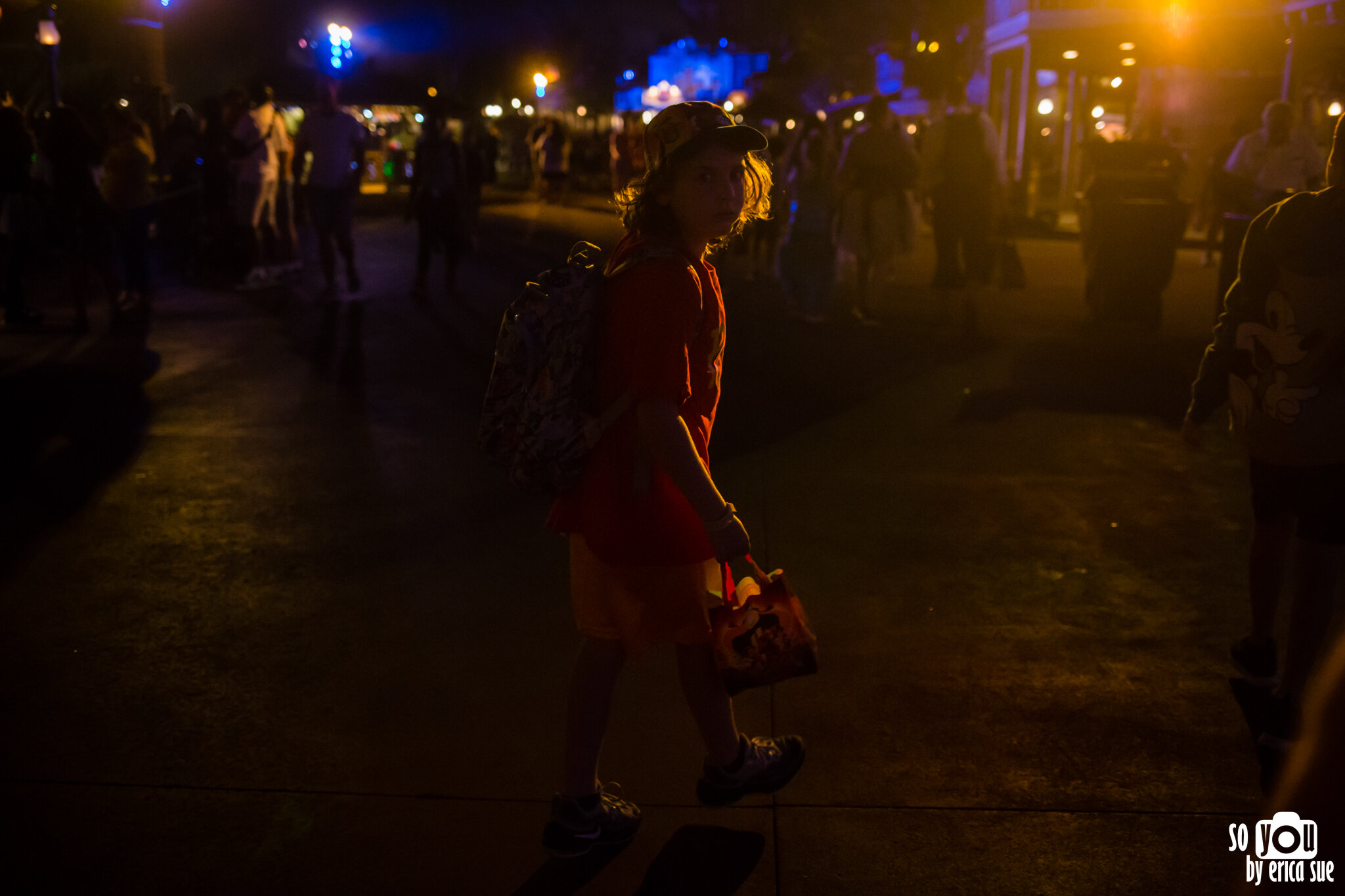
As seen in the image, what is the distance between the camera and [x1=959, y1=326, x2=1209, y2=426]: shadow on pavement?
738 cm

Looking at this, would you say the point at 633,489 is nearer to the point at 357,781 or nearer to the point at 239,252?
the point at 357,781

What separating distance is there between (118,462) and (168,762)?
3.37m

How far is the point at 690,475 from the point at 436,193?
9.56 m

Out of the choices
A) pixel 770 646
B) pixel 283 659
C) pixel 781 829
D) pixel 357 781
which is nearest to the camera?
pixel 770 646

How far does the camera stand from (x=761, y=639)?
110 inches

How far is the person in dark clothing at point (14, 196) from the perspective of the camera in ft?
31.8

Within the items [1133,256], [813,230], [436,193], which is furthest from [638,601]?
[436,193]

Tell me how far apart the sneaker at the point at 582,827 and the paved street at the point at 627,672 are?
49 mm

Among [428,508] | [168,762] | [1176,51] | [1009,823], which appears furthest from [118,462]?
[1176,51]

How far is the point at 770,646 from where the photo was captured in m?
2.80

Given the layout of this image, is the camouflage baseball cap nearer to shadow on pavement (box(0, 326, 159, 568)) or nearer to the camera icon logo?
the camera icon logo

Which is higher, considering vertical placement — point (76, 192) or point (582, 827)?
point (76, 192)

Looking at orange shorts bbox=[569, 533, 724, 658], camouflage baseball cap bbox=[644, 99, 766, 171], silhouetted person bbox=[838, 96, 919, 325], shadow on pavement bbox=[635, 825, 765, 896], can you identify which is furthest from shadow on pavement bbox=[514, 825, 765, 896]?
silhouetted person bbox=[838, 96, 919, 325]

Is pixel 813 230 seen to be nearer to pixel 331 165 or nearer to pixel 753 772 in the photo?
pixel 331 165
